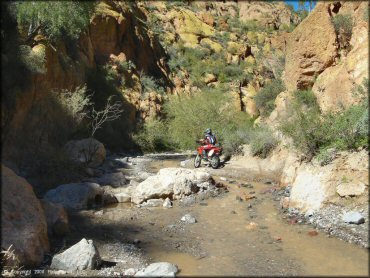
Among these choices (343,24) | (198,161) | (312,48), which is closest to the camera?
(343,24)

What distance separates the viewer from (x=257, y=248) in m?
7.07

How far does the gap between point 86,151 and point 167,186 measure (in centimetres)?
557

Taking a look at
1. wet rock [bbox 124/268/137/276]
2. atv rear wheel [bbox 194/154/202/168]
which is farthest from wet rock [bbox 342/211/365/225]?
atv rear wheel [bbox 194/154/202/168]

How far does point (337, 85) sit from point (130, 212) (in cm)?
808

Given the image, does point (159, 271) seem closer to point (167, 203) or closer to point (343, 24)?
point (167, 203)

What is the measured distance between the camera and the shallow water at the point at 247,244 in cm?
595

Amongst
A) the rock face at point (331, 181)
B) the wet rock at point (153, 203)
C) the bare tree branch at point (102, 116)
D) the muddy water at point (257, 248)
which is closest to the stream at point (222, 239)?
the muddy water at point (257, 248)

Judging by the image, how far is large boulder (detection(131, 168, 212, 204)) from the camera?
1109cm

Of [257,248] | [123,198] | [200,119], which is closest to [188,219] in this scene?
[257,248]

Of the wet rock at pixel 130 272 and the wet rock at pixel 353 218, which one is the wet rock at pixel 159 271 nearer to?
the wet rock at pixel 130 272

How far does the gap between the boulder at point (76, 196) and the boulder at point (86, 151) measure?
4.07m

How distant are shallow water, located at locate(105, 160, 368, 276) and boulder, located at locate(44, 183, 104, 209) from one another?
0.65 metres

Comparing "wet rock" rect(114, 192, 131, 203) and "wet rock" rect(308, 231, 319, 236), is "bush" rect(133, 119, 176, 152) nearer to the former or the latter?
"wet rock" rect(114, 192, 131, 203)

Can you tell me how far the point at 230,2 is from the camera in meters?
63.3
